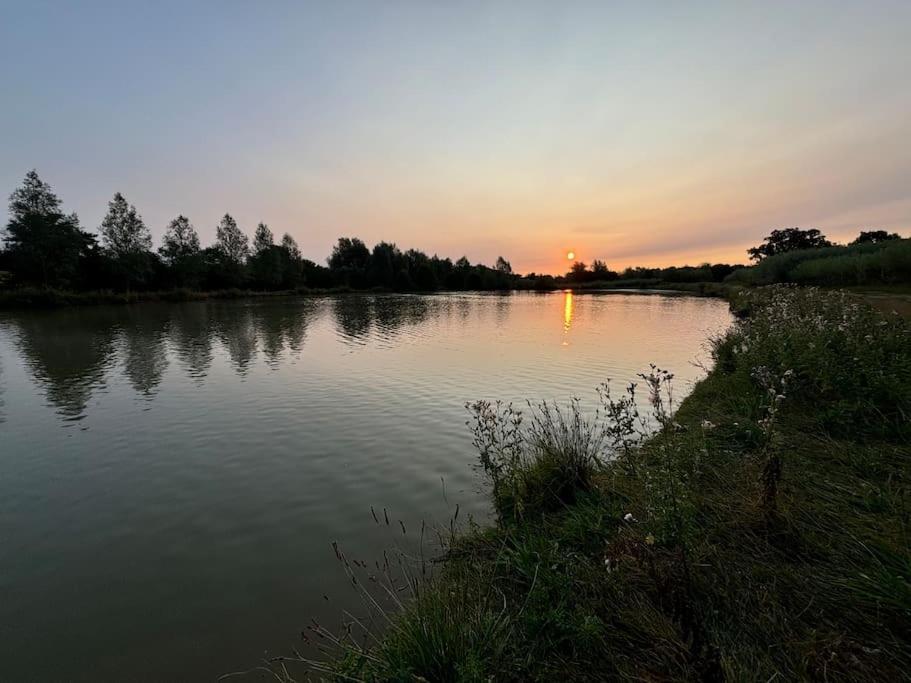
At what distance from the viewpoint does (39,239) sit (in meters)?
53.7

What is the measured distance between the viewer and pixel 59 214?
5756 centimetres

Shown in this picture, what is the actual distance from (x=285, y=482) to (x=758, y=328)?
12538 mm

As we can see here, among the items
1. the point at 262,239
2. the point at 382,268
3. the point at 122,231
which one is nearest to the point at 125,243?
the point at 122,231

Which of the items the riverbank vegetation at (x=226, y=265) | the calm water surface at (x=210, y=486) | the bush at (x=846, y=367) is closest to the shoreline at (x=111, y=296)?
the riverbank vegetation at (x=226, y=265)

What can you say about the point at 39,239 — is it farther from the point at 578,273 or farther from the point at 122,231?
the point at 578,273

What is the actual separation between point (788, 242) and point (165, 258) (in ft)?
450

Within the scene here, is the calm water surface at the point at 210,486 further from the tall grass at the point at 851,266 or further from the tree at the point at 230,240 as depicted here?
the tree at the point at 230,240

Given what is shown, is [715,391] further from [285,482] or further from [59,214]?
[59,214]

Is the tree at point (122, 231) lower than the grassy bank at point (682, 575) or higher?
higher

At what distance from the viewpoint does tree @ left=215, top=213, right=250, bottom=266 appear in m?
87.4

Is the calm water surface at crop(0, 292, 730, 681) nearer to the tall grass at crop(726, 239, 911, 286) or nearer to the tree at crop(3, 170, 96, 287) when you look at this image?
the tall grass at crop(726, 239, 911, 286)

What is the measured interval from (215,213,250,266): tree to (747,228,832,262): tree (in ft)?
376

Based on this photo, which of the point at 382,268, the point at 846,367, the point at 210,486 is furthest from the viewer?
the point at 382,268

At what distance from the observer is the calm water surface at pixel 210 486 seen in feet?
13.7
